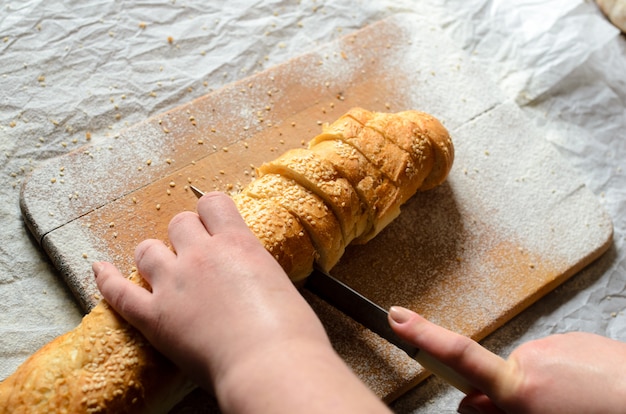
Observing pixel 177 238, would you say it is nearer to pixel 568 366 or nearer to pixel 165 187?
pixel 165 187

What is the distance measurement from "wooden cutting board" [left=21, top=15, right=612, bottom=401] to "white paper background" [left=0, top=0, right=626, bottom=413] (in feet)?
0.46

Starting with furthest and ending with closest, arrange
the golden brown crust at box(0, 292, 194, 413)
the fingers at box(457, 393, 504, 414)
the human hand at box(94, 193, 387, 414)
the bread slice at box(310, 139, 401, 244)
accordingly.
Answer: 1. the bread slice at box(310, 139, 401, 244)
2. the fingers at box(457, 393, 504, 414)
3. the golden brown crust at box(0, 292, 194, 413)
4. the human hand at box(94, 193, 387, 414)

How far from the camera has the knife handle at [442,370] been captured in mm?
1880

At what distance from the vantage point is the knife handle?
188cm

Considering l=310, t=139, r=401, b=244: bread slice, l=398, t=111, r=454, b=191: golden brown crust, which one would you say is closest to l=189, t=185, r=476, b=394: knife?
l=310, t=139, r=401, b=244: bread slice

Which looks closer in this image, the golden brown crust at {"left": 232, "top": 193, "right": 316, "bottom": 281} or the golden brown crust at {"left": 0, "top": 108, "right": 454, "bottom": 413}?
the golden brown crust at {"left": 0, "top": 108, "right": 454, "bottom": 413}

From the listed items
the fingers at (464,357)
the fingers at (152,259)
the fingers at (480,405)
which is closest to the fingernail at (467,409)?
the fingers at (480,405)

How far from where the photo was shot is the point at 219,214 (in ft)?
6.14

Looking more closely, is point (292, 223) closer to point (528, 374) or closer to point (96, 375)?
point (96, 375)

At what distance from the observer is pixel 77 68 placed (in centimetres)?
269

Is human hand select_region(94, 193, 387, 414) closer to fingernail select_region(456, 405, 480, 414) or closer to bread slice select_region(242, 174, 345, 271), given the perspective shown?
bread slice select_region(242, 174, 345, 271)

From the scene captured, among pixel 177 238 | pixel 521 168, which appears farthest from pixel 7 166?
pixel 521 168

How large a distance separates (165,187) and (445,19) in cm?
175

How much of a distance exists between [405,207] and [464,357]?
79cm
